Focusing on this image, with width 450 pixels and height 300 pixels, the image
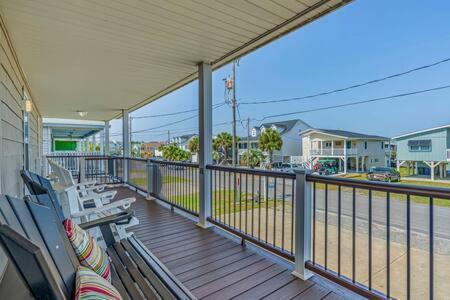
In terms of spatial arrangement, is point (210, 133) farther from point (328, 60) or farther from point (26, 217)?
point (328, 60)

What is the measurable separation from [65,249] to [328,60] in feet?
66.5

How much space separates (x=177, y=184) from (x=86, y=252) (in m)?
3.45

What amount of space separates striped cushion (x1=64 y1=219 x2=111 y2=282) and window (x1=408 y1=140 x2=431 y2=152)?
12.4 metres

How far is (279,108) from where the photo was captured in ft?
66.0

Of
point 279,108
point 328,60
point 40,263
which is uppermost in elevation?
point 328,60

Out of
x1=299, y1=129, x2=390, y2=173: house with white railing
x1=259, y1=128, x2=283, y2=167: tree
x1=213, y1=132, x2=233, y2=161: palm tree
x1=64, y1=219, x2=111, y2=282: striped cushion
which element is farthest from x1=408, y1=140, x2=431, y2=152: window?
x1=213, y1=132, x2=233, y2=161: palm tree

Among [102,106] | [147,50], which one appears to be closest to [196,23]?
[147,50]

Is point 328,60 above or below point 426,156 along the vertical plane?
above

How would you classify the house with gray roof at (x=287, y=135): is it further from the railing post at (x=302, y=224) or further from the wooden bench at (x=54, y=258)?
the wooden bench at (x=54, y=258)

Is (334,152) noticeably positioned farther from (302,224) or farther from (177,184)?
(302,224)

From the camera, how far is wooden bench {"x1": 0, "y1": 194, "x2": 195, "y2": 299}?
0.60 metres

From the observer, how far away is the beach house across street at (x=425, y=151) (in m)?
8.75

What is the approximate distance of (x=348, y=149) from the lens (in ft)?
55.2

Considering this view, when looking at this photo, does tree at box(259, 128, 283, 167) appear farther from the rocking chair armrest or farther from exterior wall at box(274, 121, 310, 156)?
the rocking chair armrest
